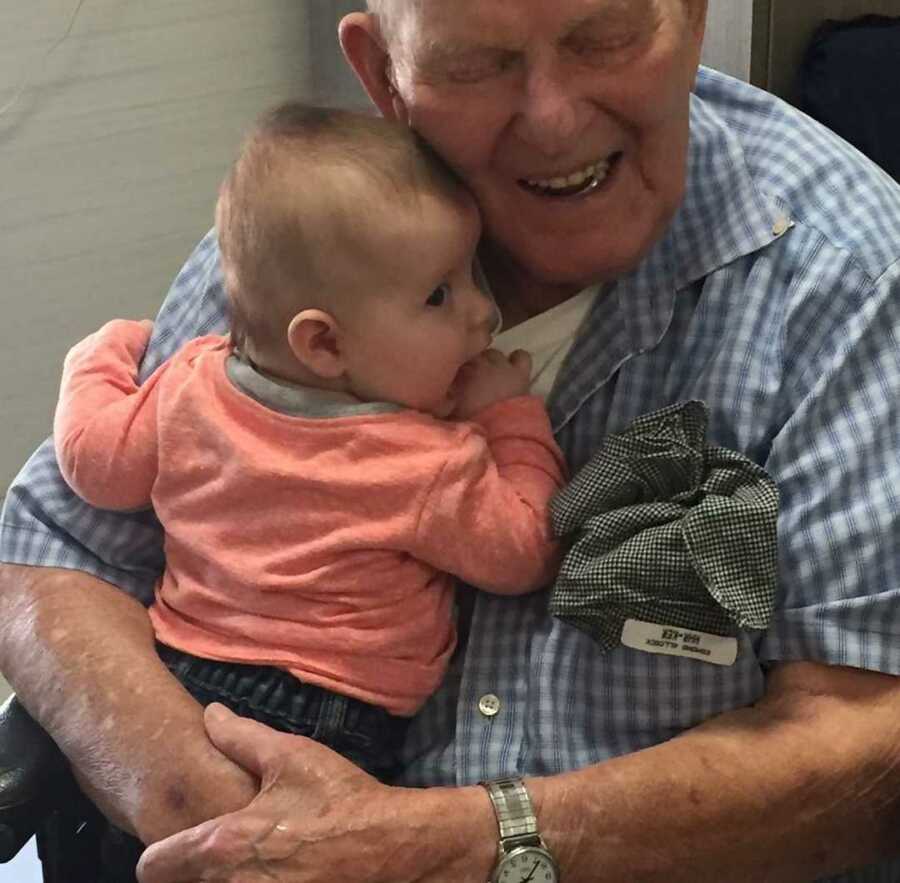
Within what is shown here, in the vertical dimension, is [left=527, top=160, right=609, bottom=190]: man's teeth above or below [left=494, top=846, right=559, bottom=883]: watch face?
above

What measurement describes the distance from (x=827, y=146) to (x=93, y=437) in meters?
0.86

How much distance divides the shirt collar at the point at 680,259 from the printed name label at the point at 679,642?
0.90 feet

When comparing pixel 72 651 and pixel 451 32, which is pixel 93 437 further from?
pixel 451 32

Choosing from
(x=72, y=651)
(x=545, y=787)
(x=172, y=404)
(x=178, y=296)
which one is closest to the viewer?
(x=545, y=787)

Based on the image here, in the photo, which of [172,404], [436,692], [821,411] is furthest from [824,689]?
[172,404]

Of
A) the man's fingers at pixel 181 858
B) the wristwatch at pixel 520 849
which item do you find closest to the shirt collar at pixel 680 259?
the wristwatch at pixel 520 849

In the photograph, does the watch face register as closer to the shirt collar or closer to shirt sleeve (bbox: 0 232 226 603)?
the shirt collar

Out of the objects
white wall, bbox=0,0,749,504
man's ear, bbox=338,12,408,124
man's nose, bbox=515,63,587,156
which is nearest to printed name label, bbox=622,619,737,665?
man's nose, bbox=515,63,587,156

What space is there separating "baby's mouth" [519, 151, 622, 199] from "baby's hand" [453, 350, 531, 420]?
0.59 feet

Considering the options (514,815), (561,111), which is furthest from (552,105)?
(514,815)

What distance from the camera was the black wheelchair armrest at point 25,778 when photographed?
1.34 meters

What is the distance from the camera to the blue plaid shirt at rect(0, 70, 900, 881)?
120 centimetres

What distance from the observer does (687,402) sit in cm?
123

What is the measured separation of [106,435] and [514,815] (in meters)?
0.60
